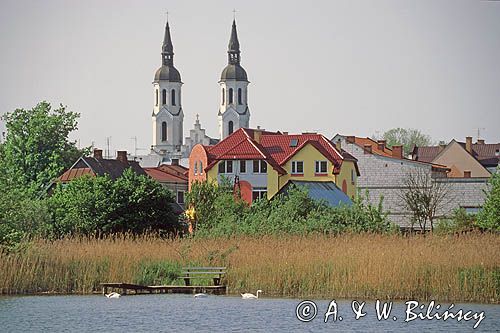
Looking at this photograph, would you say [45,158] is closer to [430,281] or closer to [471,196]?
[471,196]

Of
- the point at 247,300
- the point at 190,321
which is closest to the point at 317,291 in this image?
the point at 247,300

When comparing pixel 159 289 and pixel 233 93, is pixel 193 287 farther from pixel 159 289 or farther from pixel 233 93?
pixel 233 93

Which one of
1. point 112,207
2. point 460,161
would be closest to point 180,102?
point 460,161

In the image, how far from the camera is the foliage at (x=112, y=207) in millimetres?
49250

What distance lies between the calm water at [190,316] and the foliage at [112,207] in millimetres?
13503

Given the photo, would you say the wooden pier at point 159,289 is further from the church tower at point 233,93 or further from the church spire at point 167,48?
the church spire at point 167,48

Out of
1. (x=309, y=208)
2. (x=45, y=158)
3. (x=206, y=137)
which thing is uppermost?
(x=206, y=137)

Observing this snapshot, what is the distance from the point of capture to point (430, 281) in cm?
3369

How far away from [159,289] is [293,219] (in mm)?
12035

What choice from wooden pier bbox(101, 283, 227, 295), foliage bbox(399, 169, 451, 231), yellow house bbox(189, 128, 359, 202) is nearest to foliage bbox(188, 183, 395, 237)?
wooden pier bbox(101, 283, 227, 295)

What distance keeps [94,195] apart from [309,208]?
366 inches

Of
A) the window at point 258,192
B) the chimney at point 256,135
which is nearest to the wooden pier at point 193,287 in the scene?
the window at point 258,192

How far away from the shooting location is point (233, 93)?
574ft

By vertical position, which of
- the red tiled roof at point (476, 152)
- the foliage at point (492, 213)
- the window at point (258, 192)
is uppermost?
the red tiled roof at point (476, 152)
